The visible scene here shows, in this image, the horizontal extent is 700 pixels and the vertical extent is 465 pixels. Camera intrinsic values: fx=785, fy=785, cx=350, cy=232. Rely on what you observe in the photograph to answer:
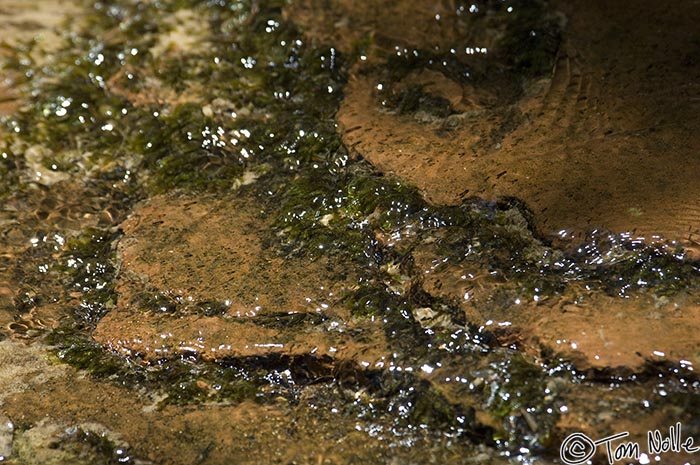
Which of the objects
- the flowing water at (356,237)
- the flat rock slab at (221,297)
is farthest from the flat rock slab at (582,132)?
the flat rock slab at (221,297)

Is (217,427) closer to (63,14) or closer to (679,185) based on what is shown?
(679,185)

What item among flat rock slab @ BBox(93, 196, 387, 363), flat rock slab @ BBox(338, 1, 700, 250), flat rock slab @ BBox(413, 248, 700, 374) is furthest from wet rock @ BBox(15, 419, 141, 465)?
flat rock slab @ BBox(338, 1, 700, 250)

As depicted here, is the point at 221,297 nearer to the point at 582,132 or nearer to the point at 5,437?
the point at 5,437

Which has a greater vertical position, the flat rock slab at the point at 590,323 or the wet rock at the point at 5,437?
the flat rock slab at the point at 590,323

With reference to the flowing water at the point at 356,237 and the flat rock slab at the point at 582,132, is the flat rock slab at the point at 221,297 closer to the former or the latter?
the flowing water at the point at 356,237

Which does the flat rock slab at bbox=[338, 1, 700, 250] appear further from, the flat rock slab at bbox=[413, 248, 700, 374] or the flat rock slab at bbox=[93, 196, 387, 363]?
the flat rock slab at bbox=[93, 196, 387, 363]

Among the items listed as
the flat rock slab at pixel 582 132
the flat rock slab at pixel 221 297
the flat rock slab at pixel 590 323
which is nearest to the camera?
the flat rock slab at pixel 590 323

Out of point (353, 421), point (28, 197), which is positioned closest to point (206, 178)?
point (28, 197)

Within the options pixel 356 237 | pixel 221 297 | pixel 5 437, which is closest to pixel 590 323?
pixel 356 237

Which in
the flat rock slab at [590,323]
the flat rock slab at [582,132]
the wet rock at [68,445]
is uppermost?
the flat rock slab at [582,132]
